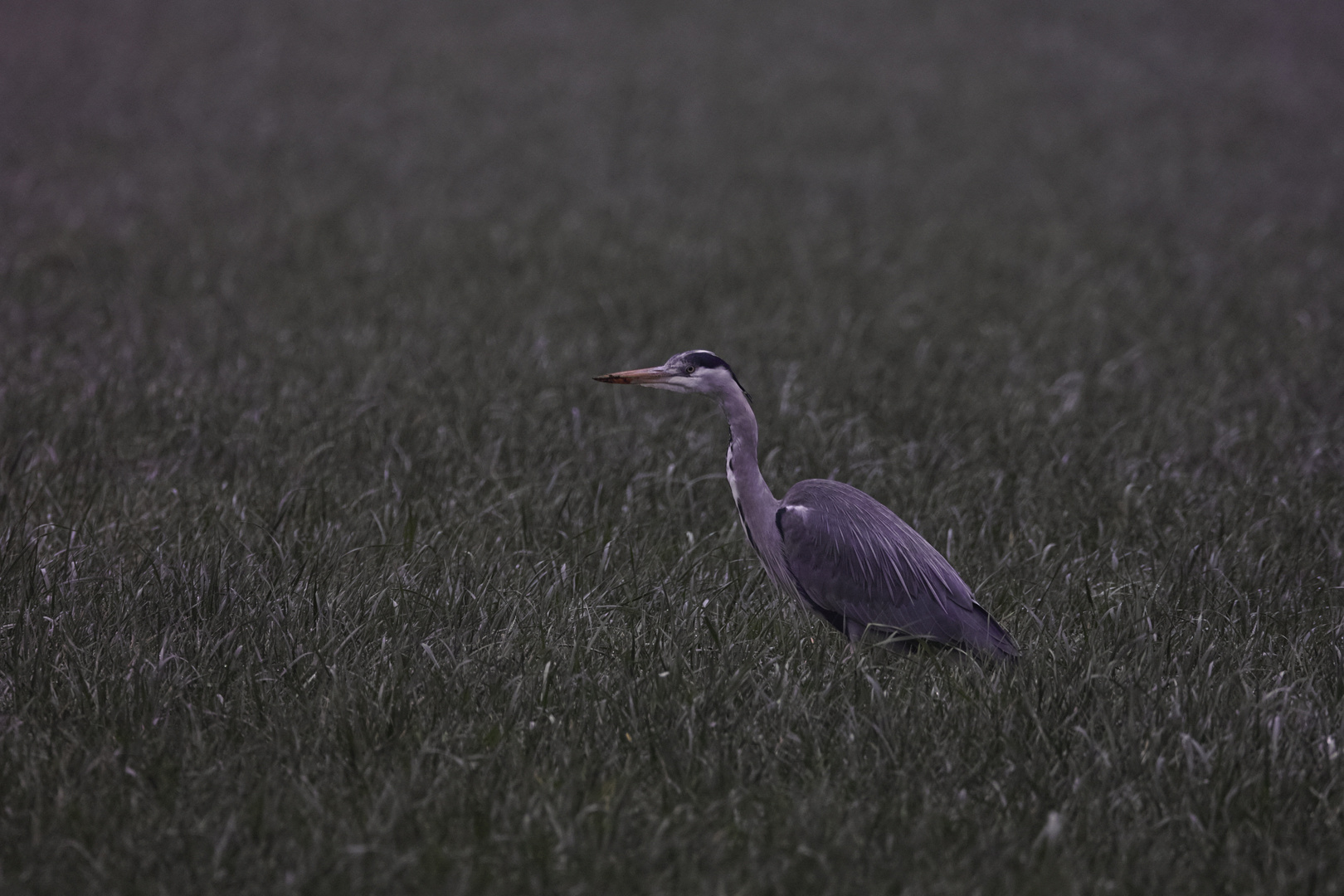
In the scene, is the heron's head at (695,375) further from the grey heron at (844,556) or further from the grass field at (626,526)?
the grass field at (626,526)

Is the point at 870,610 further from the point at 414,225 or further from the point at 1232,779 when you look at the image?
the point at 414,225

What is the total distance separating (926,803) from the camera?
311 cm

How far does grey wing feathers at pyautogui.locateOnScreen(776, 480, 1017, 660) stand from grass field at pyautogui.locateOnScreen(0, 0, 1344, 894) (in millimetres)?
145

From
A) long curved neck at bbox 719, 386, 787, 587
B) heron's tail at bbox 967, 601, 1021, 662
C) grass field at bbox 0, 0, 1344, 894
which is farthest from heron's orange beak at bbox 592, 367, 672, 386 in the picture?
heron's tail at bbox 967, 601, 1021, 662

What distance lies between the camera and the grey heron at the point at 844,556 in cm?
401

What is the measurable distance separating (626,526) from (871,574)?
120 cm

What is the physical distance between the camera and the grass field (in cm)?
302

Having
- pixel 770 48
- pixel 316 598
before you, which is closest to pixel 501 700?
pixel 316 598

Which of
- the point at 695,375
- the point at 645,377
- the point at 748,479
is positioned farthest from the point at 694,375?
the point at 748,479

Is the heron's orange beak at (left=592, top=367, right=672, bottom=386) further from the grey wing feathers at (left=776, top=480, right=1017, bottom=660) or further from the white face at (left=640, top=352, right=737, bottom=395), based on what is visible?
the grey wing feathers at (left=776, top=480, right=1017, bottom=660)

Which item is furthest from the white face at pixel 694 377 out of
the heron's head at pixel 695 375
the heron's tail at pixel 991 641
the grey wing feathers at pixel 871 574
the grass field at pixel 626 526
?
the heron's tail at pixel 991 641

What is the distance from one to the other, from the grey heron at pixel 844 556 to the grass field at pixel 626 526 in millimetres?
132

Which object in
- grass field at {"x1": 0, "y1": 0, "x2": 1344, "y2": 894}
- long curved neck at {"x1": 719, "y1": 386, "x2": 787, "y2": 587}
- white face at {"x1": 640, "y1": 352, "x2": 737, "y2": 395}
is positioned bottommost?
grass field at {"x1": 0, "y1": 0, "x2": 1344, "y2": 894}

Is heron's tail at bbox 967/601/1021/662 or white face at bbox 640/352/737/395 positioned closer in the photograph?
heron's tail at bbox 967/601/1021/662
